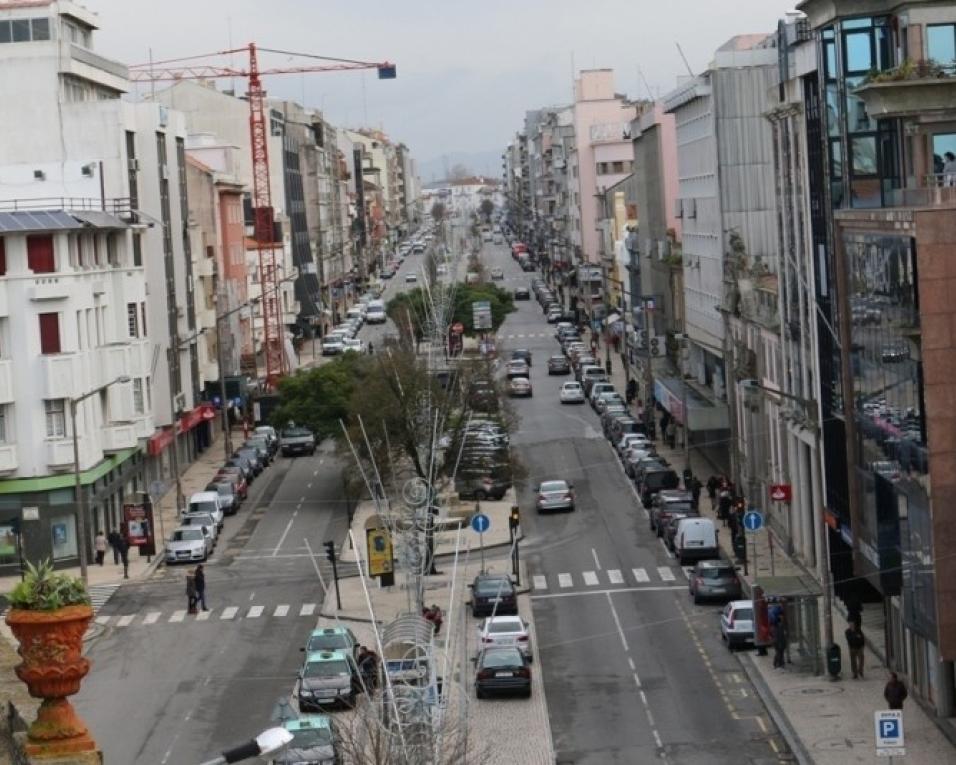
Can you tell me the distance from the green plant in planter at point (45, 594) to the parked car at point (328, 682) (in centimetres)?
2493

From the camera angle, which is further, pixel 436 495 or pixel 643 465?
pixel 643 465

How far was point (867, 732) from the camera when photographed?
139 ft

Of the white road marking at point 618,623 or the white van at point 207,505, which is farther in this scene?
the white van at point 207,505

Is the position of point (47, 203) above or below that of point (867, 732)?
above

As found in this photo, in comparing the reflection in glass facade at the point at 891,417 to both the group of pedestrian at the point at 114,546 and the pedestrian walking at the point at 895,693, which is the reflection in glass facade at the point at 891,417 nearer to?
the pedestrian walking at the point at 895,693

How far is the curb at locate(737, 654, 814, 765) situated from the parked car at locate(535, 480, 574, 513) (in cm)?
2752

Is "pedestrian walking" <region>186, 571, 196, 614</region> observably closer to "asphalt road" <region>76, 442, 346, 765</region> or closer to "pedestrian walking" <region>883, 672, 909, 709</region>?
"asphalt road" <region>76, 442, 346, 765</region>

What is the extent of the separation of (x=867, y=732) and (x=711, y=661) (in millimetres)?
9165

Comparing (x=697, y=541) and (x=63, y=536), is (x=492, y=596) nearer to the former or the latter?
(x=697, y=541)

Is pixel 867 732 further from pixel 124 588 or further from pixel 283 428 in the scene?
pixel 283 428

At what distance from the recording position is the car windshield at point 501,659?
157ft

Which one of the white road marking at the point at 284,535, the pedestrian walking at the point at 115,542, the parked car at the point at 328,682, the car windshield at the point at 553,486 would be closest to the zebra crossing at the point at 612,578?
the white road marking at the point at 284,535

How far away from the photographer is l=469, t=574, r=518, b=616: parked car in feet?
192

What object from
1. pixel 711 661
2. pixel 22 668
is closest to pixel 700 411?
pixel 711 661
